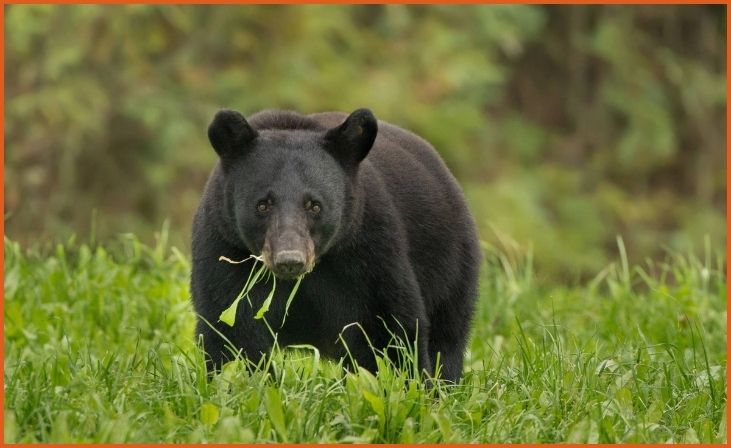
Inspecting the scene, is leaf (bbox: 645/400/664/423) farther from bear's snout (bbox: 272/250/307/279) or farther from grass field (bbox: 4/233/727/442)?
bear's snout (bbox: 272/250/307/279)

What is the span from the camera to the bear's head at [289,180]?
16.2 feet

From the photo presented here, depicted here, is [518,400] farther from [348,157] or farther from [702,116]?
[702,116]

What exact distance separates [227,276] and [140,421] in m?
1.04

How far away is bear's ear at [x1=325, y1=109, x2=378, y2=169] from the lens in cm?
519

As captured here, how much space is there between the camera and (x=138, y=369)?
17.0ft

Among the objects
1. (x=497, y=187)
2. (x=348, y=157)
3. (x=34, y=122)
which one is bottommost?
(x=497, y=187)

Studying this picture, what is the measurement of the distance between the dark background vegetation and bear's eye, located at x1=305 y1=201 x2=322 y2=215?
27.8ft

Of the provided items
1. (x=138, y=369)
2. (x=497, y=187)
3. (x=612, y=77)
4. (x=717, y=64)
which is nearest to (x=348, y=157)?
(x=138, y=369)

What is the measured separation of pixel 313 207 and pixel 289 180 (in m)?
0.14

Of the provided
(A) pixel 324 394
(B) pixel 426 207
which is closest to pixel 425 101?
(B) pixel 426 207

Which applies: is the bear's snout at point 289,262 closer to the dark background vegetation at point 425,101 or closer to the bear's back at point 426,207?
the bear's back at point 426,207

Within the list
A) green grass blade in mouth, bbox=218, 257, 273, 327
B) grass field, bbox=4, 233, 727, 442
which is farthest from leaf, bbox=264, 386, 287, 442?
green grass blade in mouth, bbox=218, 257, 273, 327

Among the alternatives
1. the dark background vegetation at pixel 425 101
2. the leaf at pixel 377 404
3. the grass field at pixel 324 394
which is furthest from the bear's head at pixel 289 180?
the dark background vegetation at pixel 425 101

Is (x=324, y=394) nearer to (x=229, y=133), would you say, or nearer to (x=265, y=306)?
(x=265, y=306)
